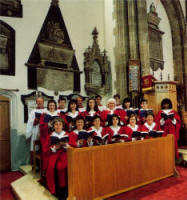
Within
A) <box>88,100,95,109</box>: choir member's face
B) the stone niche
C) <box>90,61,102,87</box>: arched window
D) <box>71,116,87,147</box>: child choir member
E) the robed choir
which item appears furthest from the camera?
<box>90,61,102,87</box>: arched window

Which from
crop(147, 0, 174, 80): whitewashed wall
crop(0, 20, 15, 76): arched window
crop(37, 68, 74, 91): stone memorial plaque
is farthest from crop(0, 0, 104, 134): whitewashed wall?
crop(147, 0, 174, 80): whitewashed wall

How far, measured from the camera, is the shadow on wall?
19.8ft

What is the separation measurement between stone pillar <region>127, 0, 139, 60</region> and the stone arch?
3.53 metres

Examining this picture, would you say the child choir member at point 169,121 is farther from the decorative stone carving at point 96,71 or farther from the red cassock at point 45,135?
the red cassock at point 45,135

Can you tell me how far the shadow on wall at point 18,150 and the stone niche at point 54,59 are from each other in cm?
149

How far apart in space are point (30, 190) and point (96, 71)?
5.06m

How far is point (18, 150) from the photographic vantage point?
6109 mm

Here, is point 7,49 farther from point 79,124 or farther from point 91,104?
point 79,124

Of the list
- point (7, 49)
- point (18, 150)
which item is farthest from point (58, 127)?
point (7, 49)

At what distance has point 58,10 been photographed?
284 inches

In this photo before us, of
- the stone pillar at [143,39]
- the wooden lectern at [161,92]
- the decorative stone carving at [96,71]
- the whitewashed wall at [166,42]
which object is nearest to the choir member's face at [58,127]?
the decorative stone carving at [96,71]

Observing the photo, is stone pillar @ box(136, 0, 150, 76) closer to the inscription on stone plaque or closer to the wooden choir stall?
the inscription on stone plaque

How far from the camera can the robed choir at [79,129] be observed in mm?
3671

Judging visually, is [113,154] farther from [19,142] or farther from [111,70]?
[111,70]
